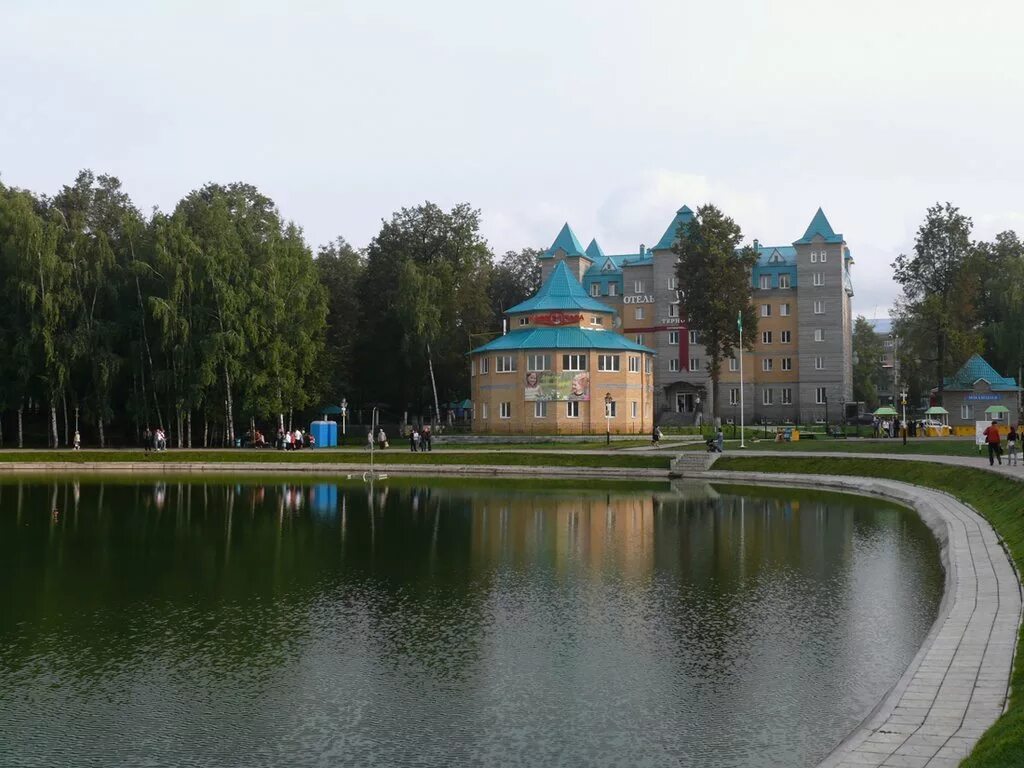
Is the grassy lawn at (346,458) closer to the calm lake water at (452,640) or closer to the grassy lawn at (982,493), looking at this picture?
the grassy lawn at (982,493)

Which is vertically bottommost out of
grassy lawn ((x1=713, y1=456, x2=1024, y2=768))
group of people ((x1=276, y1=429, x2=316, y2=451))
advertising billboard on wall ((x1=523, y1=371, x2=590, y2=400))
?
grassy lawn ((x1=713, y1=456, x2=1024, y2=768))

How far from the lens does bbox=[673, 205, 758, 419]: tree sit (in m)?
75.6

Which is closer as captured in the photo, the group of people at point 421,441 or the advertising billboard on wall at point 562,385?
the group of people at point 421,441

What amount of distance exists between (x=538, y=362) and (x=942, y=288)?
38.1 metres

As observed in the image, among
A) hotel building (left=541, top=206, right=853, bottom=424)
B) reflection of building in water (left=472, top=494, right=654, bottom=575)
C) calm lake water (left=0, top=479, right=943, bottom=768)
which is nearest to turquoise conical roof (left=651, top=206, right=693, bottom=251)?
hotel building (left=541, top=206, right=853, bottom=424)

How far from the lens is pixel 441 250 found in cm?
9238

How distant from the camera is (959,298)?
8050 centimetres

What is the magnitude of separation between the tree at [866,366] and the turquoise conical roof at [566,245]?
5360 cm

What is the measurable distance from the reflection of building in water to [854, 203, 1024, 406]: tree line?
1983 inches

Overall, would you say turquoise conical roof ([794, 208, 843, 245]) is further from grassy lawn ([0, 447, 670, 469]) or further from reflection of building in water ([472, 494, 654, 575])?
reflection of building in water ([472, 494, 654, 575])

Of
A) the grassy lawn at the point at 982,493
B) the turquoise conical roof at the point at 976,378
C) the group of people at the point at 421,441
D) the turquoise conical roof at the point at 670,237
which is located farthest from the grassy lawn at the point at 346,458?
the turquoise conical roof at the point at 670,237

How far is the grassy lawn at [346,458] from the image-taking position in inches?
2124

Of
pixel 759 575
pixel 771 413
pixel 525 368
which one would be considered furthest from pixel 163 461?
pixel 771 413

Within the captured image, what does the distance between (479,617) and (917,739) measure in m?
9.24
